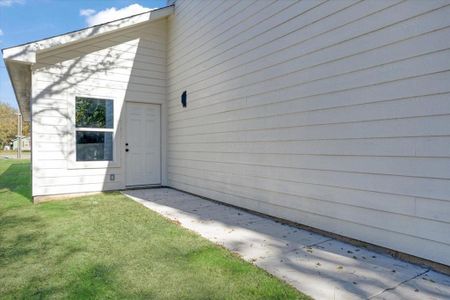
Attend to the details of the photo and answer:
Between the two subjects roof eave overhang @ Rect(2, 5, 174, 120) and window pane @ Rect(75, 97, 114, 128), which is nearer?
roof eave overhang @ Rect(2, 5, 174, 120)

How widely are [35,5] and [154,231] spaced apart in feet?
47.7

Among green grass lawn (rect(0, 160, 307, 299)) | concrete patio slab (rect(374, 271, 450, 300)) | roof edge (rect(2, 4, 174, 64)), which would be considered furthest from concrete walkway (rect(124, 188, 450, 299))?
roof edge (rect(2, 4, 174, 64))

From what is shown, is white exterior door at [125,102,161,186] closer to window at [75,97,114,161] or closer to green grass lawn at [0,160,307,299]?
window at [75,97,114,161]

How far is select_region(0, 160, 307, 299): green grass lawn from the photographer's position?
7.78 feet

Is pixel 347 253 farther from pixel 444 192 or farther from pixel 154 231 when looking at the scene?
pixel 154 231

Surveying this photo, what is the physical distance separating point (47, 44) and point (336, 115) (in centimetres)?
528

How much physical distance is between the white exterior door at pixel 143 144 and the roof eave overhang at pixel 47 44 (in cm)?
162

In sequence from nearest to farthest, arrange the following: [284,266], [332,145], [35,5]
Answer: [284,266] → [332,145] → [35,5]

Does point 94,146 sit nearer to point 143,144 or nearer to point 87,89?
point 143,144

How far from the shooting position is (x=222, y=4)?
5602mm

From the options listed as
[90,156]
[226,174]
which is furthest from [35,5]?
[226,174]

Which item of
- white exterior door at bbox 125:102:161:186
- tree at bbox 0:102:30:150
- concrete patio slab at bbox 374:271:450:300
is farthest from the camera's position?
tree at bbox 0:102:30:150

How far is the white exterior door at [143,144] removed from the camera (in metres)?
7.18

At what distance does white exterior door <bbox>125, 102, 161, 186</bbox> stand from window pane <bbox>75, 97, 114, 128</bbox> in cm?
41
